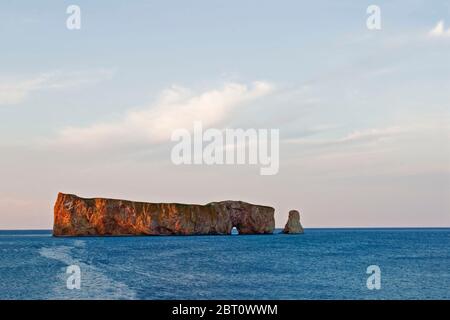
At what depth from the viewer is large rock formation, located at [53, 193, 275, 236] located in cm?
16250

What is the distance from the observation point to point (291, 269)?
238 feet

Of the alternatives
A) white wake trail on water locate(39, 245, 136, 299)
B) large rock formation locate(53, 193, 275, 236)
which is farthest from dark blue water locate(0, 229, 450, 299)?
large rock formation locate(53, 193, 275, 236)

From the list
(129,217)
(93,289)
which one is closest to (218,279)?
(93,289)

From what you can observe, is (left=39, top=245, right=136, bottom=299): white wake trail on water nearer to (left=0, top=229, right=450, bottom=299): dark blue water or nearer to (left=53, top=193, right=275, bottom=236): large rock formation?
(left=0, top=229, right=450, bottom=299): dark blue water

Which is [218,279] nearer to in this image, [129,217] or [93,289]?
[93,289]

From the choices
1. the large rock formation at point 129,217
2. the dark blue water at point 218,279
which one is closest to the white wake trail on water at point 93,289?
the dark blue water at point 218,279

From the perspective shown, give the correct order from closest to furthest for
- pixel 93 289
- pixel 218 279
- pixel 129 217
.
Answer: pixel 93 289
pixel 218 279
pixel 129 217

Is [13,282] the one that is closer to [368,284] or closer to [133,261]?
[133,261]

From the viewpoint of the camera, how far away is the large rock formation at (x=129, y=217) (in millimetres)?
162500

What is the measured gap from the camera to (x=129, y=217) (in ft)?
550

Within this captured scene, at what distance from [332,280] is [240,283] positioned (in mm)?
12561

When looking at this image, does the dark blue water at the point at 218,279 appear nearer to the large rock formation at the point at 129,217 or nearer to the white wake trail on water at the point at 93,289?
the white wake trail on water at the point at 93,289
